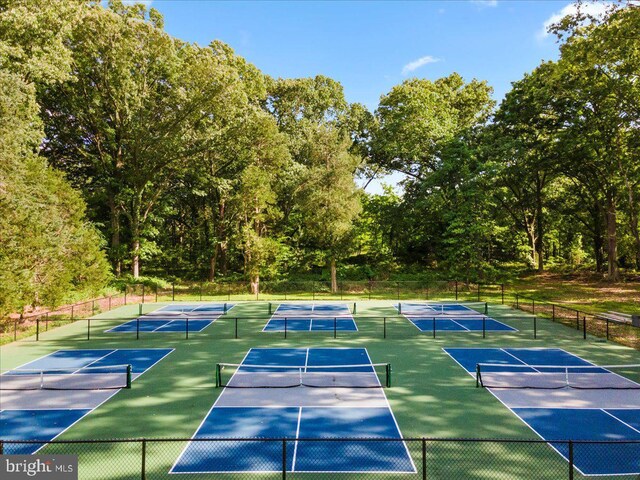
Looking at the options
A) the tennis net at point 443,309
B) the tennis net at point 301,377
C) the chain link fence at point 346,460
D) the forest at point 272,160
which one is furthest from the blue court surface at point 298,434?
the forest at point 272,160

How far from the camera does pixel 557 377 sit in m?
14.7

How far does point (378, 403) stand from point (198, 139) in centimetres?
3500

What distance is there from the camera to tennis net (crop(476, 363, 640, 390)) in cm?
1381

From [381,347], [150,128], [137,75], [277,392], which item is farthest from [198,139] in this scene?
[277,392]

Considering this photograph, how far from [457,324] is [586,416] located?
1339 cm

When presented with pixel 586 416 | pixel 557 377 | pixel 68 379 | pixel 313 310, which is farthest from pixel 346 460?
pixel 313 310

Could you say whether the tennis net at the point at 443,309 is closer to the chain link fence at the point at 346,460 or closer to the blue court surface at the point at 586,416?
the blue court surface at the point at 586,416

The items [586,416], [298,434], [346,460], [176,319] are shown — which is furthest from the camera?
[176,319]

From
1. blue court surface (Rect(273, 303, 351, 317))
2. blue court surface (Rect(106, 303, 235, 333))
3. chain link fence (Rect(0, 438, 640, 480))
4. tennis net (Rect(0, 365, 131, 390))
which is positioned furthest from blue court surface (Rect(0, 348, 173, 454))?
blue court surface (Rect(273, 303, 351, 317))

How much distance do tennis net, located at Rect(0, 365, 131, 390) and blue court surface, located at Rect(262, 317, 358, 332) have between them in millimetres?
9424

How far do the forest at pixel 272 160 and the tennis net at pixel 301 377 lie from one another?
53.5 feet

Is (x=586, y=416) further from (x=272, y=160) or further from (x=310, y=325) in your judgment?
(x=272, y=160)

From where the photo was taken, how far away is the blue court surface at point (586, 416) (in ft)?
29.8

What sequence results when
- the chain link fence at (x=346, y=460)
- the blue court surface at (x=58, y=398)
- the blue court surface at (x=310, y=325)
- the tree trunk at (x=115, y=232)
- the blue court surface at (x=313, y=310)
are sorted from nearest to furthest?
the chain link fence at (x=346, y=460), the blue court surface at (x=58, y=398), the blue court surface at (x=310, y=325), the blue court surface at (x=313, y=310), the tree trunk at (x=115, y=232)
